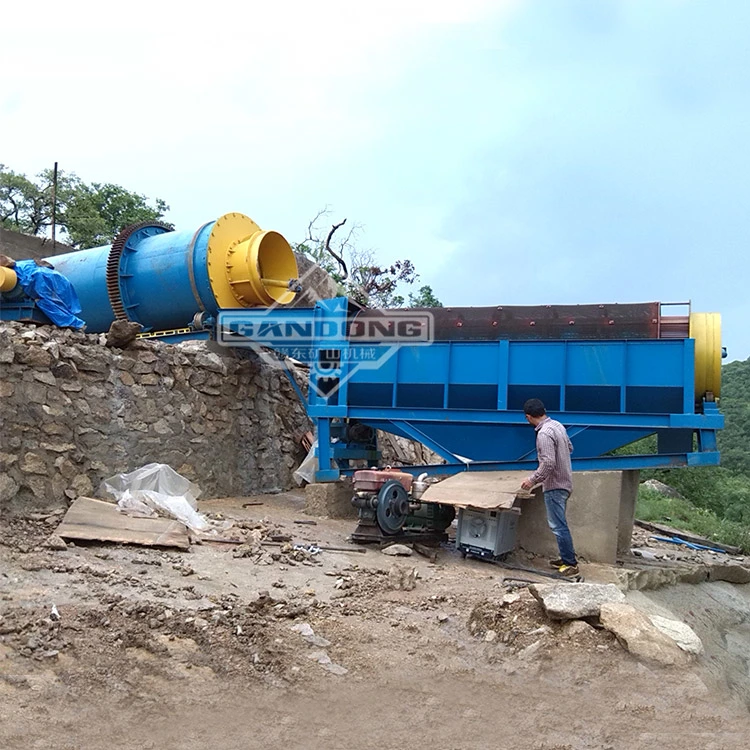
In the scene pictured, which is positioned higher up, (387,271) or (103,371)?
(387,271)

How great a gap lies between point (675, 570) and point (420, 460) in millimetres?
6255

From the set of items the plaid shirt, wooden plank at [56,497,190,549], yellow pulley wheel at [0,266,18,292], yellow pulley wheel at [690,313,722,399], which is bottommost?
wooden plank at [56,497,190,549]

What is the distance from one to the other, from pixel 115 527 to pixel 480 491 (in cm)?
311

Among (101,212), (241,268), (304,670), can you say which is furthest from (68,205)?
(304,670)

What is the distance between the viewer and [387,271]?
2139 cm

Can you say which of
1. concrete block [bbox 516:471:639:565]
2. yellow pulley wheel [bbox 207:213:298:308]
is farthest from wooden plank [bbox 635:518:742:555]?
yellow pulley wheel [bbox 207:213:298:308]

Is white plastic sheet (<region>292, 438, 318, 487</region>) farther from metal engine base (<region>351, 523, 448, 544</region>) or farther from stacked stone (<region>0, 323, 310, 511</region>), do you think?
metal engine base (<region>351, 523, 448, 544</region>)

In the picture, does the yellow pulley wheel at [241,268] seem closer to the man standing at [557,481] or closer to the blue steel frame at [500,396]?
the blue steel frame at [500,396]

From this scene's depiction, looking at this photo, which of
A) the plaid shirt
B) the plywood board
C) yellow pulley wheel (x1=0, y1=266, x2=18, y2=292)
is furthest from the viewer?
yellow pulley wheel (x1=0, y1=266, x2=18, y2=292)

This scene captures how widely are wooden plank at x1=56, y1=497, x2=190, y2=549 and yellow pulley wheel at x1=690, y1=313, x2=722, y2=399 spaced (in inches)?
206

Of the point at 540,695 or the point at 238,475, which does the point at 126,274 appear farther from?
the point at 540,695

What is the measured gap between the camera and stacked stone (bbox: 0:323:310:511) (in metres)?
6.44

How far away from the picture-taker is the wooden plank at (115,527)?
5.44 metres

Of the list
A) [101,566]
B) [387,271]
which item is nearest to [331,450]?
[101,566]
